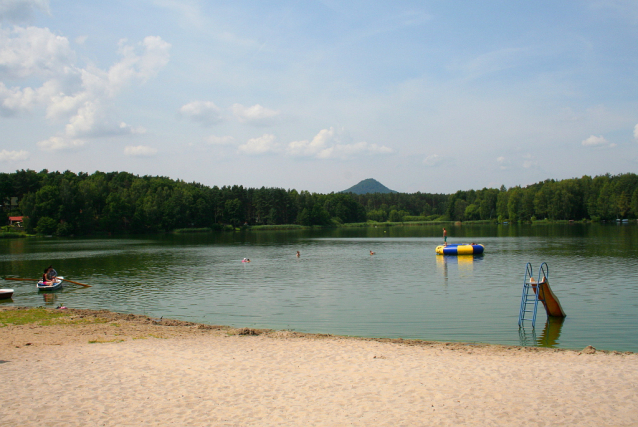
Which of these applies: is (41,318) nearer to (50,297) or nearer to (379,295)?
(50,297)

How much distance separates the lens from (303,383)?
30.1 ft

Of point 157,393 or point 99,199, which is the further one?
point 99,199

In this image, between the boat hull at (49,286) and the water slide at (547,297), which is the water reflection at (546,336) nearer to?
the water slide at (547,297)

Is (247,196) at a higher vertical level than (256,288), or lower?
higher

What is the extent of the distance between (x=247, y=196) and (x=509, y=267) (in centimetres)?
12702

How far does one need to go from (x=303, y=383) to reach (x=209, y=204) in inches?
5282

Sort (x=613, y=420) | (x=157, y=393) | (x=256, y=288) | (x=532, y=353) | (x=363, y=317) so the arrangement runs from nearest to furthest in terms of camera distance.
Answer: (x=613, y=420) → (x=157, y=393) → (x=532, y=353) → (x=363, y=317) → (x=256, y=288)

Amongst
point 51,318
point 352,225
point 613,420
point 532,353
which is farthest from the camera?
point 352,225

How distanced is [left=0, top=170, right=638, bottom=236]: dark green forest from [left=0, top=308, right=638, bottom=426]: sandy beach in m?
105

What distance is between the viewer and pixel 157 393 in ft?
28.0

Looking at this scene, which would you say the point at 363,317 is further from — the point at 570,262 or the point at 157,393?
the point at 570,262

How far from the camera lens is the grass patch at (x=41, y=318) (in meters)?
15.7

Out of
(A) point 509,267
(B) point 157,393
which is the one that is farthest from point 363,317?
(A) point 509,267

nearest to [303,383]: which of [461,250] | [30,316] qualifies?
[30,316]
